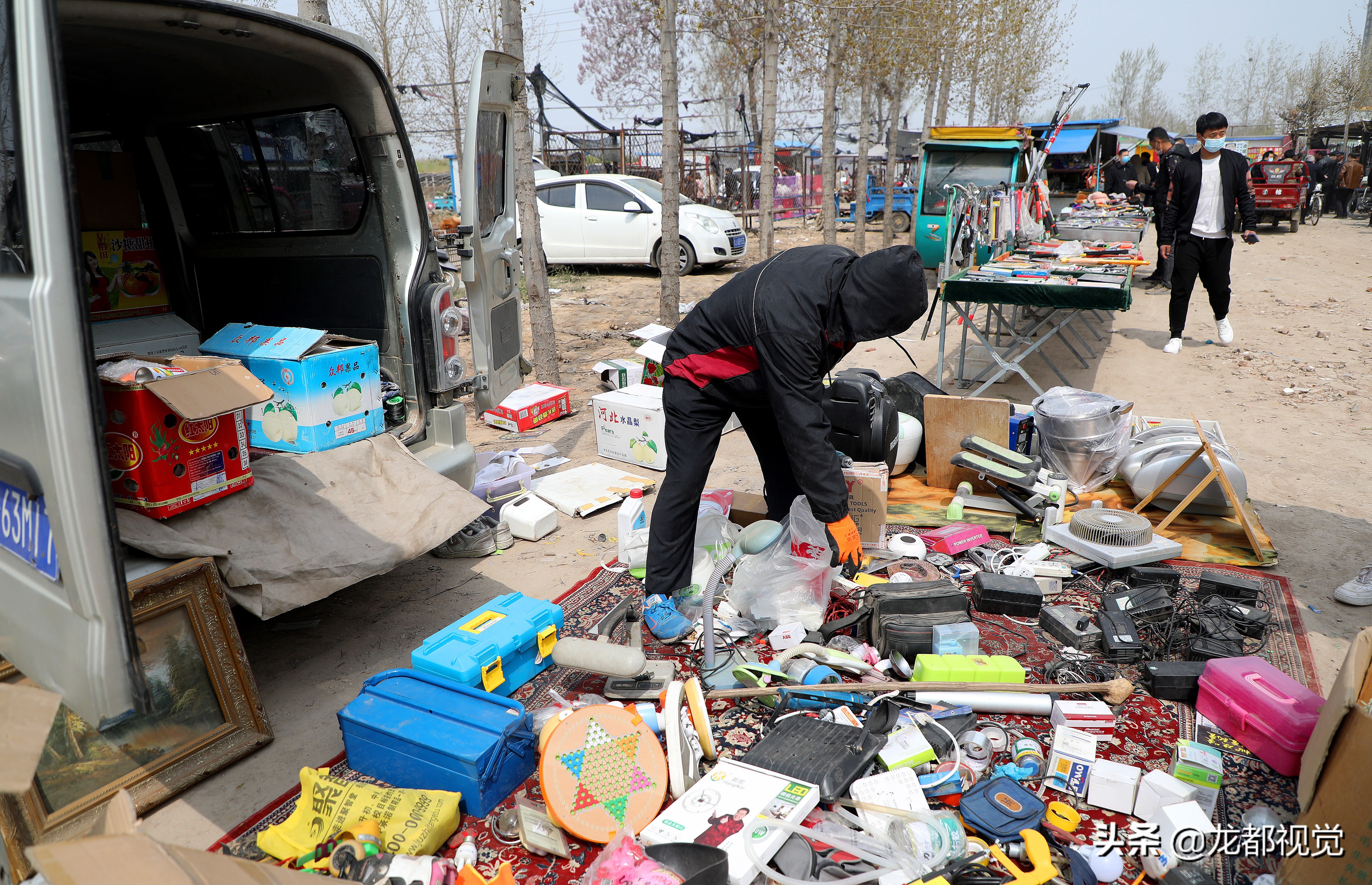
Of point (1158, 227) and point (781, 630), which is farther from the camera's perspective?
point (1158, 227)

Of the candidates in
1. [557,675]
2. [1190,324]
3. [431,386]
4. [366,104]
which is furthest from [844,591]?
[1190,324]

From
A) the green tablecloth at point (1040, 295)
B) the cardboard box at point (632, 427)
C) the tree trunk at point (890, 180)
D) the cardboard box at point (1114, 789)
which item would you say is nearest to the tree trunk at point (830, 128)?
the tree trunk at point (890, 180)

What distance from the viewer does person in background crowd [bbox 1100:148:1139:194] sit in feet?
45.0

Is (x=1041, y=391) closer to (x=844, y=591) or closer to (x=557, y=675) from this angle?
(x=844, y=591)

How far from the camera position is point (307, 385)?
3297 mm

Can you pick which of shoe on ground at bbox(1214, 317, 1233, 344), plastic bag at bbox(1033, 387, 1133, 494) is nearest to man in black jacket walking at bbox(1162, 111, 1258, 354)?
shoe on ground at bbox(1214, 317, 1233, 344)

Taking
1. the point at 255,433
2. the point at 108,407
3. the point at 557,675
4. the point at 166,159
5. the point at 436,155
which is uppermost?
the point at 436,155

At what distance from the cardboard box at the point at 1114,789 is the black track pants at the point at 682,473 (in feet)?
5.66

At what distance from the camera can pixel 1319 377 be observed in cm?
695

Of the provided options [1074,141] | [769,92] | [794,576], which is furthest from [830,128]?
[794,576]

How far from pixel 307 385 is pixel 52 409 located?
1.86 meters

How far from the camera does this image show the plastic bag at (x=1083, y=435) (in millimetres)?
4461

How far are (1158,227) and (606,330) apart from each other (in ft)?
21.4

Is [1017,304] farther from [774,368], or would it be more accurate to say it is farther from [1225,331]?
[774,368]
